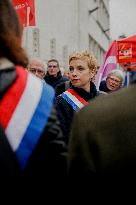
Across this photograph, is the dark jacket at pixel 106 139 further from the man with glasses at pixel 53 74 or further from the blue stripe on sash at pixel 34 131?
the man with glasses at pixel 53 74

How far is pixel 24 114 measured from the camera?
180 centimetres

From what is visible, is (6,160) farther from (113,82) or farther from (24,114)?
(113,82)

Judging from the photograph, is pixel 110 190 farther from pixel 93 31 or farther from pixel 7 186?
pixel 93 31

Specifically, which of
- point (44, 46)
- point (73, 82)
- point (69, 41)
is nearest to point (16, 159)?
point (73, 82)

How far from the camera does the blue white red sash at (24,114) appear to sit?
1771 mm

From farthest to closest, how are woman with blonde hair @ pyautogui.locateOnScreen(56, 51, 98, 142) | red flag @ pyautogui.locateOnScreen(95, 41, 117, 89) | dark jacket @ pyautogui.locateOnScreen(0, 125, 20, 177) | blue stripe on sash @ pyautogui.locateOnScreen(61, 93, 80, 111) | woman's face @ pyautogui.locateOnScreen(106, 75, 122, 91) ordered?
1. red flag @ pyautogui.locateOnScreen(95, 41, 117, 89)
2. woman's face @ pyautogui.locateOnScreen(106, 75, 122, 91)
3. woman with blonde hair @ pyautogui.locateOnScreen(56, 51, 98, 142)
4. blue stripe on sash @ pyautogui.locateOnScreen(61, 93, 80, 111)
5. dark jacket @ pyautogui.locateOnScreen(0, 125, 20, 177)

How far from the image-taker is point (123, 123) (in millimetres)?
1777

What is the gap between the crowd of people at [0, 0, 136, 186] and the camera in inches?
69.6

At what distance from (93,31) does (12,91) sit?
1301 inches

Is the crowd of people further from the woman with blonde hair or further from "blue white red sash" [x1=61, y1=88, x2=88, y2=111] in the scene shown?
the woman with blonde hair

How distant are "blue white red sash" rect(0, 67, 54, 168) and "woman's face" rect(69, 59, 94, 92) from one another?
3044 millimetres

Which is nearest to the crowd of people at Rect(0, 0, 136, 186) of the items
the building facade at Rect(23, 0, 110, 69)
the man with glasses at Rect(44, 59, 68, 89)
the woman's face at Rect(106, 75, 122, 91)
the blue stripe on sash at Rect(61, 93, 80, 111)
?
the blue stripe on sash at Rect(61, 93, 80, 111)

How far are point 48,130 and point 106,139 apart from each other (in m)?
0.20

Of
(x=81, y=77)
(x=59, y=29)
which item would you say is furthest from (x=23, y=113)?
(x=59, y=29)
